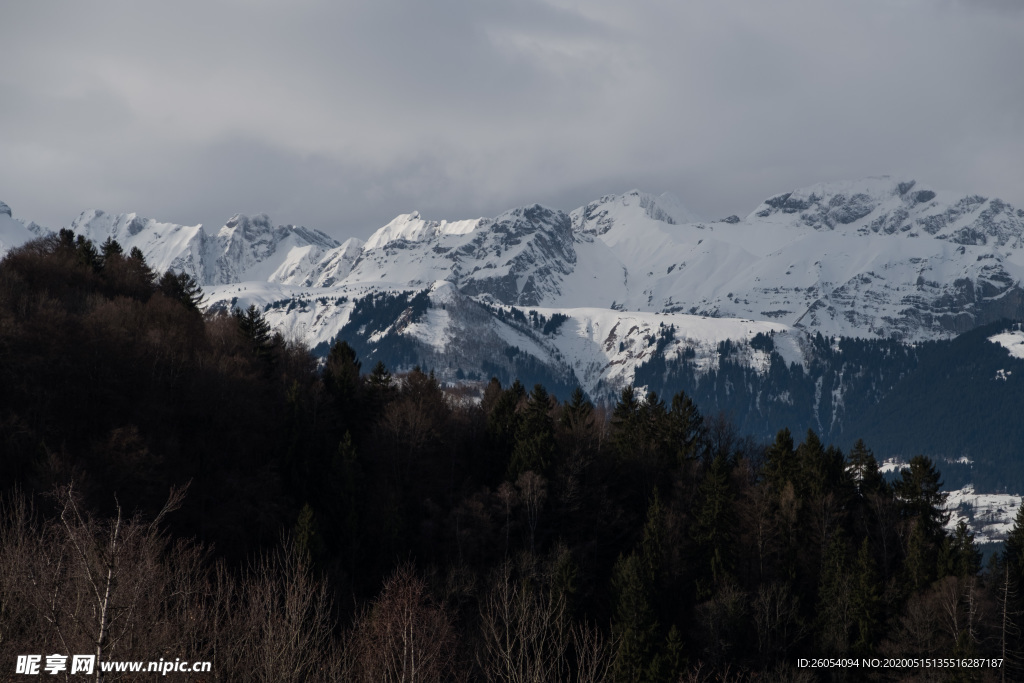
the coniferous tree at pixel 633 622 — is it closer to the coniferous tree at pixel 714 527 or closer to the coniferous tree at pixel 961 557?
the coniferous tree at pixel 714 527

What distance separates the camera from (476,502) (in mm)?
80188

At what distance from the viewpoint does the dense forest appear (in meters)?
65.6

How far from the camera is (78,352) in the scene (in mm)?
69438

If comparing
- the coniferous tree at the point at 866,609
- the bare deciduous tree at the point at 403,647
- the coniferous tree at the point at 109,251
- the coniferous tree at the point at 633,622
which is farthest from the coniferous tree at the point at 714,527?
the coniferous tree at the point at 109,251

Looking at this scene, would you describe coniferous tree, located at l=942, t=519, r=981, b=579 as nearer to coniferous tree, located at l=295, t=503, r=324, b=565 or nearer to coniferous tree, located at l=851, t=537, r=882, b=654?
coniferous tree, located at l=851, t=537, r=882, b=654

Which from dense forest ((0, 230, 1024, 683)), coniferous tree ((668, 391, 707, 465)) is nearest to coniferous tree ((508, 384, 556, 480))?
dense forest ((0, 230, 1024, 683))

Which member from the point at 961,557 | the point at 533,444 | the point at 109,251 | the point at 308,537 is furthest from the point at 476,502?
the point at 109,251

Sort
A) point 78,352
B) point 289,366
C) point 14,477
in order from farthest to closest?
point 289,366
point 78,352
point 14,477

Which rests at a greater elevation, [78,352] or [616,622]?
[78,352]

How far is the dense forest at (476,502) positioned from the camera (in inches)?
2581

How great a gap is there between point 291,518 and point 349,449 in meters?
8.05

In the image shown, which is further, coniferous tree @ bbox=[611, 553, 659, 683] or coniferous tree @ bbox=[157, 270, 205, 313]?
coniferous tree @ bbox=[157, 270, 205, 313]

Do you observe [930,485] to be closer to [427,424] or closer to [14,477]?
[427,424]

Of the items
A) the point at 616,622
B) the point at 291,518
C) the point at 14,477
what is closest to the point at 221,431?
the point at 291,518
